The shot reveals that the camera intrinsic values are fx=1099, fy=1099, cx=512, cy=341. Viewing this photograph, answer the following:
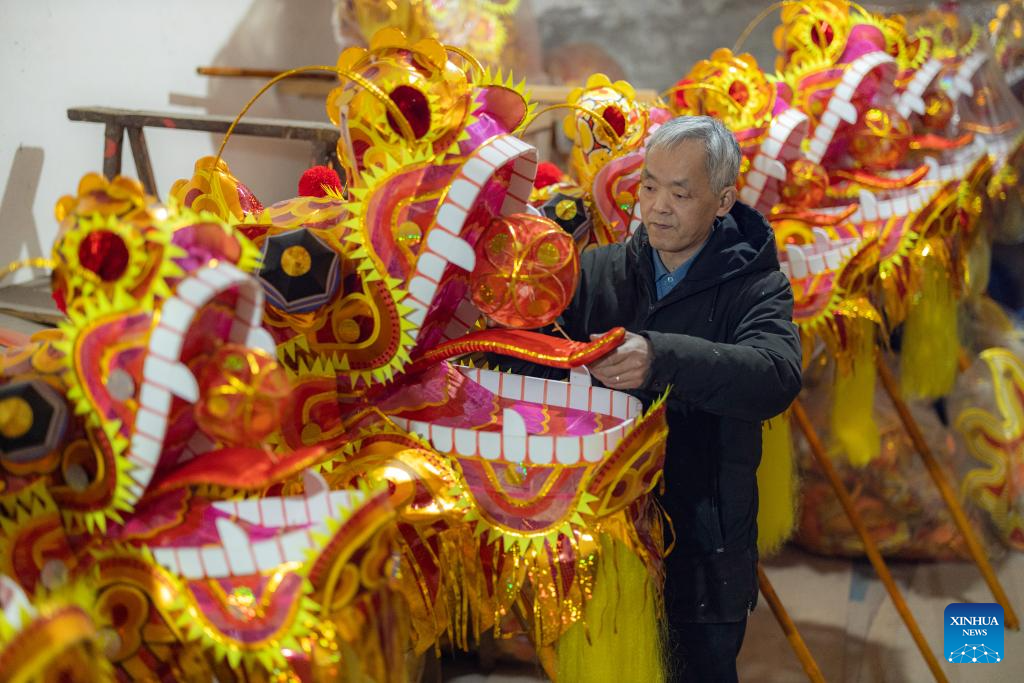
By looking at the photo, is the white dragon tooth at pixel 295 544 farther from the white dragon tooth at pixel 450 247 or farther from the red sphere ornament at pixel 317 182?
the red sphere ornament at pixel 317 182

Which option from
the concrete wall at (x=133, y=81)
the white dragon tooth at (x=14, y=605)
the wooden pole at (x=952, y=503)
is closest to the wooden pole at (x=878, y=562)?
the wooden pole at (x=952, y=503)

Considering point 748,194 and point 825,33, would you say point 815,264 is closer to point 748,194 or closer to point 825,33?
point 748,194

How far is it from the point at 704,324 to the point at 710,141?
0.20 metres

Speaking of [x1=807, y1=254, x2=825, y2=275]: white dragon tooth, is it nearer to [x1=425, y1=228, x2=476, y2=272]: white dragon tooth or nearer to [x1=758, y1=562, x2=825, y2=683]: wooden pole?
[x1=758, y1=562, x2=825, y2=683]: wooden pole

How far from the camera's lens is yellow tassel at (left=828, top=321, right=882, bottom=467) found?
1741 millimetres

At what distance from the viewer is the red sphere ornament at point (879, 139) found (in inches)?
74.0

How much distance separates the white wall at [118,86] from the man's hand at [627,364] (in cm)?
100

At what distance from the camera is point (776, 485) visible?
1.63 m

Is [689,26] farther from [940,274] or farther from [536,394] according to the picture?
[536,394]

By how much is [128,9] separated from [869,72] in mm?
1267

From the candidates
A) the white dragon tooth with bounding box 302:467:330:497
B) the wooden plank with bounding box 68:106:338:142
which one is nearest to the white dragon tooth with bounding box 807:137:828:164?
the wooden plank with bounding box 68:106:338:142

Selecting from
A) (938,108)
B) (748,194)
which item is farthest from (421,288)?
(938,108)

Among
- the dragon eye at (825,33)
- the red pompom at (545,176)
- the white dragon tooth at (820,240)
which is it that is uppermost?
the dragon eye at (825,33)

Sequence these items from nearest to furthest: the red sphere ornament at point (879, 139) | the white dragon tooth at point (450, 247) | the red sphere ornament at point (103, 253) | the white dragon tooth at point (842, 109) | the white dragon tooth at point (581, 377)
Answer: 1. the red sphere ornament at point (103, 253)
2. the white dragon tooth at point (450, 247)
3. the white dragon tooth at point (581, 377)
4. the white dragon tooth at point (842, 109)
5. the red sphere ornament at point (879, 139)
